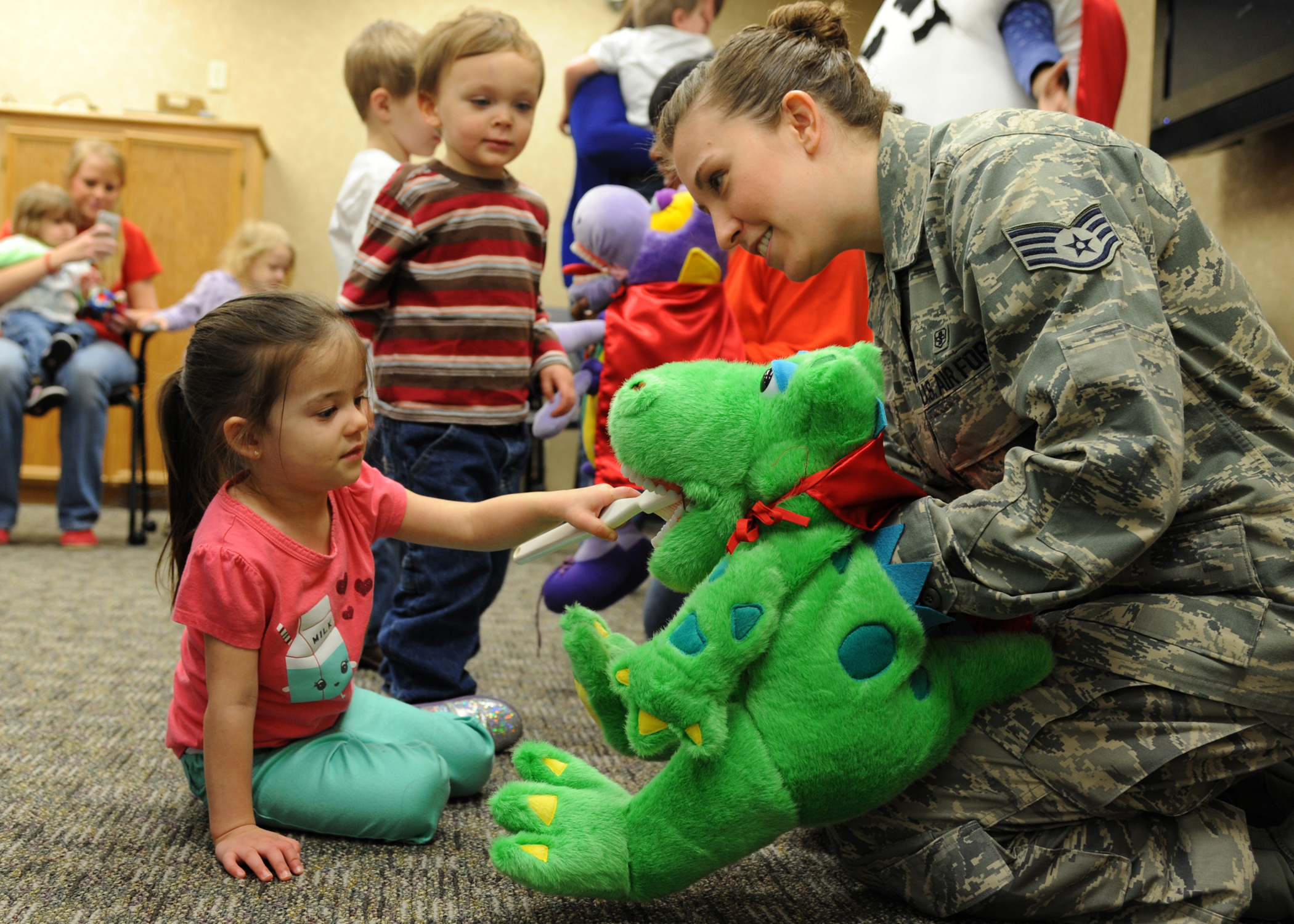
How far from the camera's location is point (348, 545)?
Answer: 1024 mm

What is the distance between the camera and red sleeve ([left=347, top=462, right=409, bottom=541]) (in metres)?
1.05

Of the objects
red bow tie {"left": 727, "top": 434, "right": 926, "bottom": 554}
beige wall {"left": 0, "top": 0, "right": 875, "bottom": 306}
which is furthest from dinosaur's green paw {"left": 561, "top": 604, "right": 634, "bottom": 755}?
beige wall {"left": 0, "top": 0, "right": 875, "bottom": 306}

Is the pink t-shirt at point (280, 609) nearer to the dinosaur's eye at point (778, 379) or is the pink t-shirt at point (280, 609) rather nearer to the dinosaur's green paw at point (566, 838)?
the dinosaur's green paw at point (566, 838)

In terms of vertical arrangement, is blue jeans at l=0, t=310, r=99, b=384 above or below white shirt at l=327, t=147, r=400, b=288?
below

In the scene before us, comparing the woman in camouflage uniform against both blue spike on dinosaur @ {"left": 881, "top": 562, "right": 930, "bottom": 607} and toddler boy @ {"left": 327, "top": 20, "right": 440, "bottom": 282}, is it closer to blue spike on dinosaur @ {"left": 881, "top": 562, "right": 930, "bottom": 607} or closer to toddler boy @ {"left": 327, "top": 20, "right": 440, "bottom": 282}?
blue spike on dinosaur @ {"left": 881, "top": 562, "right": 930, "bottom": 607}

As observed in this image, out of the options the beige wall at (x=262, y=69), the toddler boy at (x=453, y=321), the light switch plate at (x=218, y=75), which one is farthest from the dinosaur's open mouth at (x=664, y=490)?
the light switch plate at (x=218, y=75)

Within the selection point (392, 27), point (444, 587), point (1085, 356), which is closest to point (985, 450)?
point (1085, 356)

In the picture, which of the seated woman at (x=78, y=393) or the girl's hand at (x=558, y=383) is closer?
the girl's hand at (x=558, y=383)

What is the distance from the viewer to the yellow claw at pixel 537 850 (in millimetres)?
754

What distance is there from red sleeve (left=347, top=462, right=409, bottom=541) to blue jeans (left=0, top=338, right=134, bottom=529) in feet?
7.81

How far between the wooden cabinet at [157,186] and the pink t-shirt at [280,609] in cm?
333

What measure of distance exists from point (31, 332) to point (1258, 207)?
323 cm

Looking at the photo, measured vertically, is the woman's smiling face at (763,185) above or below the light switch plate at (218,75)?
below

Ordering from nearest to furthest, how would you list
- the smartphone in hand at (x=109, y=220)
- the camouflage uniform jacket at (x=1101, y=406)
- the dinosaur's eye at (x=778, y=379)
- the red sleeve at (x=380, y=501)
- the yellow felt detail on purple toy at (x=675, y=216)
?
the camouflage uniform jacket at (x=1101, y=406) < the dinosaur's eye at (x=778, y=379) < the red sleeve at (x=380, y=501) < the yellow felt detail on purple toy at (x=675, y=216) < the smartphone in hand at (x=109, y=220)
